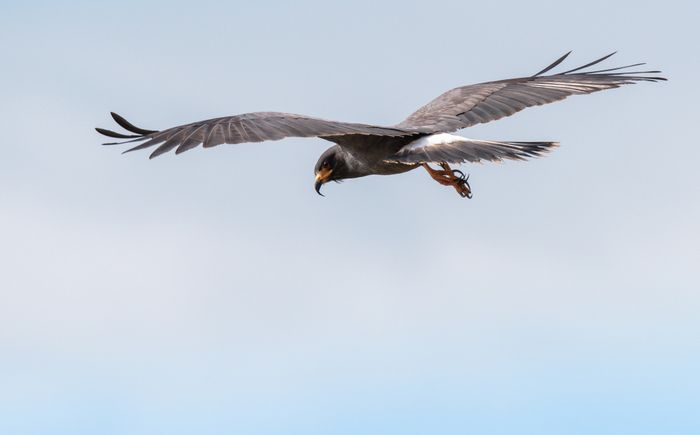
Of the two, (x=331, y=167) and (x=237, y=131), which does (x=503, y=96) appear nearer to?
(x=331, y=167)

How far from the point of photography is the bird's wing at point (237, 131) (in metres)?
9.32

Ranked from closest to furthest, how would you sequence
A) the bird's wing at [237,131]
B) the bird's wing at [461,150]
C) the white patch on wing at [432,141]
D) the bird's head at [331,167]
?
1. the bird's wing at [237,131]
2. the bird's wing at [461,150]
3. the white patch on wing at [432,141]
4. the bird's head at [331,167]

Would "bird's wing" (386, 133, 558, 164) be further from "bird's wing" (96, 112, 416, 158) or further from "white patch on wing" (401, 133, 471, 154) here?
"bird's wing" (96, 112, 416, 158)

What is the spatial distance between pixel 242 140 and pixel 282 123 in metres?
0.66

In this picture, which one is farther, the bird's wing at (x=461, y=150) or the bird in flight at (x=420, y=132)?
the bird's wing at (x=461, y=150)

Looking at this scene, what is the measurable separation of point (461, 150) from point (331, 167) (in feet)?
5.99

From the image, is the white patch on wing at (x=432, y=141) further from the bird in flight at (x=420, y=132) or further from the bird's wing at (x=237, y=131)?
the bird's wing at (x=237, y=131)

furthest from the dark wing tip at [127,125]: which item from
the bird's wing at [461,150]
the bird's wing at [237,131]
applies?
Result: the bird's wing at [461,150]

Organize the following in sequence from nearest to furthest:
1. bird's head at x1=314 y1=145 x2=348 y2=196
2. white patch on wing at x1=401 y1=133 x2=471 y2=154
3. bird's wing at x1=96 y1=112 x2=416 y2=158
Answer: bird's wing at x1=96 y1=112 x2=416 y2=158 < white patch on wing at x1=401 y1=133 x2=471 y2=154 < bird's head at x1=314 y1=145 x2=348 y2=196

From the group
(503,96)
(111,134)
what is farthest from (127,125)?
(503,96)

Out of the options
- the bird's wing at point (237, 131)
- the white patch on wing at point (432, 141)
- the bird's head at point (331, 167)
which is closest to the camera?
the bird's wing at point (237, 131)

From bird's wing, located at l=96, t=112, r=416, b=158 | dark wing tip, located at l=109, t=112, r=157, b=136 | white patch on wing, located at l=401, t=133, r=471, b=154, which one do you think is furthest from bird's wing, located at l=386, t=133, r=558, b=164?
dark wing tip, located at l=109, t=112, r=157, b=136

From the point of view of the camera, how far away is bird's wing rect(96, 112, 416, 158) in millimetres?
9320

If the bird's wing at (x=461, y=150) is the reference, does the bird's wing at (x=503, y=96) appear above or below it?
above
